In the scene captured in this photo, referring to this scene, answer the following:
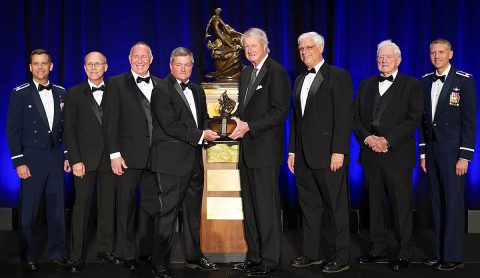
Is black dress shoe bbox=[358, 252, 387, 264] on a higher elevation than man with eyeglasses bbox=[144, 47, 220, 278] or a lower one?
lower

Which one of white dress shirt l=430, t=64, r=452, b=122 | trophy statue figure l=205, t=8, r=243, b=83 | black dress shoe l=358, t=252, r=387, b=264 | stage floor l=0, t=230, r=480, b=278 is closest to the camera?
stage floor l=0, t=230, r=480, b=278

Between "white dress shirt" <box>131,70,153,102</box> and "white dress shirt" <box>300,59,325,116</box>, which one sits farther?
"white dress shirt" <box>131,70,153,102</box>

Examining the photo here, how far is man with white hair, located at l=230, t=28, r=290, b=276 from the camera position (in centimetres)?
392

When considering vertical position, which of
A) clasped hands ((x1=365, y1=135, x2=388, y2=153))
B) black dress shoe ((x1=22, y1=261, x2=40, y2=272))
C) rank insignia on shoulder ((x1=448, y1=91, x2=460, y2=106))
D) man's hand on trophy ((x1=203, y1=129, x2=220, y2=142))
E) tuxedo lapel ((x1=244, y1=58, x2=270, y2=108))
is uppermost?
tuxedo lapel ((x1=244, y1=58, x2=270, y2=108))

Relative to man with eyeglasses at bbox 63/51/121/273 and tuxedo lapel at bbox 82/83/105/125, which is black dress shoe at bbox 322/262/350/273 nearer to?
man with eyeglasses at bbox 63/51/121/273

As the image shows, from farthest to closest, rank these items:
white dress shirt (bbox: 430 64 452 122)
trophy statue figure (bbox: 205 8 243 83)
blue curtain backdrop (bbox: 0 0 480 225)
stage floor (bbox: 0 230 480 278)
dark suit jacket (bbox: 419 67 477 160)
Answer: blue curtain backdrop (bbox: 0 0 480 225), trophy statue figure (bbox: 205 8 243 83), white dress shirt (bbox: 430 64 452 122), dark suit jacket (bbox: 419 67 477 160), stage floor (bbox: 0 230 480 278)

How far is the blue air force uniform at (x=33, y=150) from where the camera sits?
428cm

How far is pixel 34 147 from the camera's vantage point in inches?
169

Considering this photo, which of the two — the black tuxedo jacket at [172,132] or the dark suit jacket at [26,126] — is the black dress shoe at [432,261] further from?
the dark suit jacket at [26,126]

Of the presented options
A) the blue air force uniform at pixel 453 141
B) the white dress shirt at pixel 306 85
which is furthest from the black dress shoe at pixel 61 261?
the blue air force uniform at pixel 453 141

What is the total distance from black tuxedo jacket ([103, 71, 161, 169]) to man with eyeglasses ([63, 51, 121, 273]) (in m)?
0.18

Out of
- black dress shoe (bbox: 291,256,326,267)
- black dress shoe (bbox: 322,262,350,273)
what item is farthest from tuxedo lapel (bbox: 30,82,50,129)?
black dress shoe (bbox: 322,262,350,273)

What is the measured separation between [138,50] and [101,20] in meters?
2.06

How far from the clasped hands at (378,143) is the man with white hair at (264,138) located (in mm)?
715
